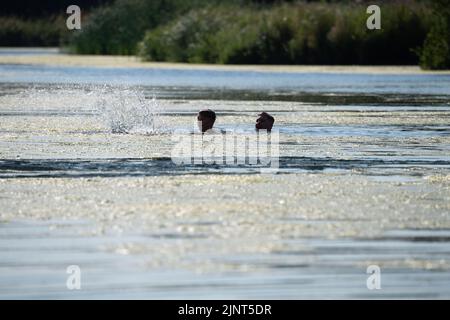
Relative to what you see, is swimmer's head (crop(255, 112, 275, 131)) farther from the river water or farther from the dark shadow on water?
the dark shadow on water

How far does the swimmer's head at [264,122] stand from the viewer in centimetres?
2255

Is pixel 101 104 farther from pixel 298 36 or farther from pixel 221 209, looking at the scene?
pixel 298 36

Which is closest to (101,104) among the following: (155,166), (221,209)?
(155,166)

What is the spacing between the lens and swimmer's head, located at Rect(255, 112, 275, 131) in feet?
74.0

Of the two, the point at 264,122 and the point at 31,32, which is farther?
the point at 31,32

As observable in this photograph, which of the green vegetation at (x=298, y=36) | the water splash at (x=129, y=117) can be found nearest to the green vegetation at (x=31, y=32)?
the green vegetation at (x=298, y=36)

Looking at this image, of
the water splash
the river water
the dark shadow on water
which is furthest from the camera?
the water splash

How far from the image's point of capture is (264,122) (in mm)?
22625

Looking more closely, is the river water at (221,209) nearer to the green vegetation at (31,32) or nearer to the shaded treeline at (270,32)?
the shaded treeline at (270,32)

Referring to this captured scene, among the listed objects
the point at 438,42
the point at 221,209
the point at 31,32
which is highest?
the point at 31,32

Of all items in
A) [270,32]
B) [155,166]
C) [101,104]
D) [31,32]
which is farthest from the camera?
[31,32]

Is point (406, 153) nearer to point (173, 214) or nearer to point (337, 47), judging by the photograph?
point (173, 214)

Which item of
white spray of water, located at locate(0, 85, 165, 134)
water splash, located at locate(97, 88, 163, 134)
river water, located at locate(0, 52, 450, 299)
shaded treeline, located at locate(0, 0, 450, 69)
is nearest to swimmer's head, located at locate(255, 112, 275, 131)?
river water, located at locate(0, 52, 450, 299)
